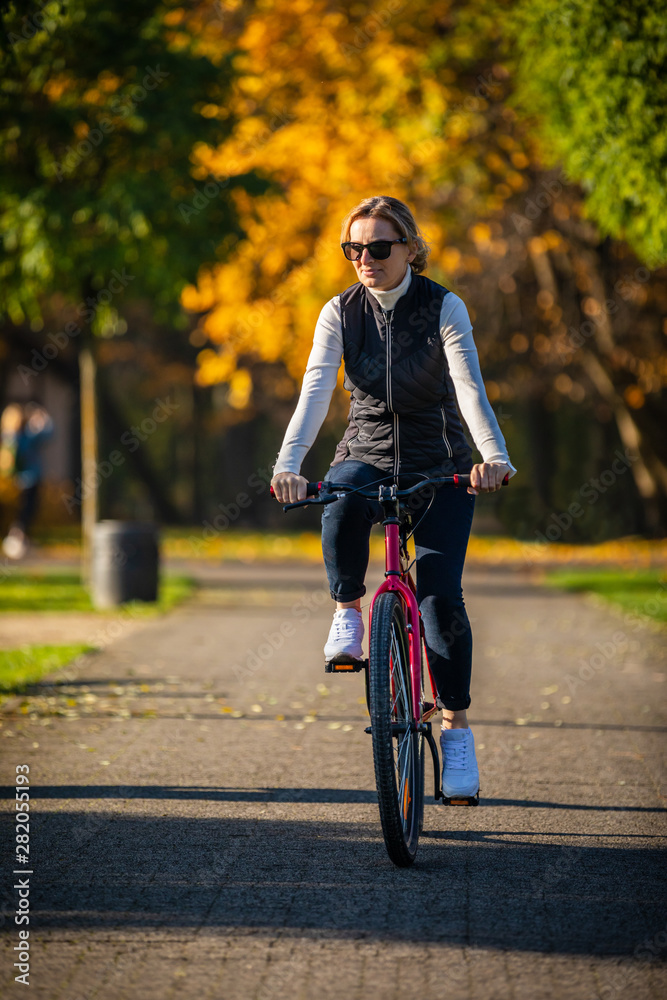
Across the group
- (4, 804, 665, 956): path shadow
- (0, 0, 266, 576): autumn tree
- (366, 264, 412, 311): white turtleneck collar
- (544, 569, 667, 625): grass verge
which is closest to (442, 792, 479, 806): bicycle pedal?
(4, 804, 665, 956): path shadow

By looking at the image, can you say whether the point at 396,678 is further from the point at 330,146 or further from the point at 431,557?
the point at 330,146

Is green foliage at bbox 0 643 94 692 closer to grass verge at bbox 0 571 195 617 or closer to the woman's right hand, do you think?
grass verge at bbox 0 571 195 617

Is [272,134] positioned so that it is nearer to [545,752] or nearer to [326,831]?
[545,752]

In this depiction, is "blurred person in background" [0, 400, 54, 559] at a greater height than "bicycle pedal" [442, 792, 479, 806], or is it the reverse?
"blurred person in background" [0, 400, 54, 559]

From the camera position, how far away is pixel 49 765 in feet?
18.6

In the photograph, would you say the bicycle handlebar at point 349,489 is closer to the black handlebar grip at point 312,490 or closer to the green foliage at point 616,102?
the black handlebar grip at point 312,490

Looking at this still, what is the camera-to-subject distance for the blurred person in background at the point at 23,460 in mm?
17484

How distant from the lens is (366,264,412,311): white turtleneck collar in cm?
438

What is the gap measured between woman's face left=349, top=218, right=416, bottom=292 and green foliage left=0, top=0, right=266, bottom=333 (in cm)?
636

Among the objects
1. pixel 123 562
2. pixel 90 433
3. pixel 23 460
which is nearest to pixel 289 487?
pixel 123 562

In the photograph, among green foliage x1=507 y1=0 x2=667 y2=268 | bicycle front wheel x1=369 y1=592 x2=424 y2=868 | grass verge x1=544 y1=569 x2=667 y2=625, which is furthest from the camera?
grass verge x1=544 y1=569 x2=667 y2=625

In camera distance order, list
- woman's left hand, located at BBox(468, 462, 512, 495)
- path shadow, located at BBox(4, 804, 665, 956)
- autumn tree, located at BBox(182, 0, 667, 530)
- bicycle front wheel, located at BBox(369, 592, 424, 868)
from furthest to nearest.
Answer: autumn tree, located at BBox(182, 0, 667, 530) < woman's left hand, located at BBox(468, 462, 512, 495) < bicycle front wheel, located at BBox(369, 592, 424, 868) < path shadow, located at BBox(4, 804, 665, 956)

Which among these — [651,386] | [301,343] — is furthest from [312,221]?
[651,386]

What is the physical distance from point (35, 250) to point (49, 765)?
622 centimetres
